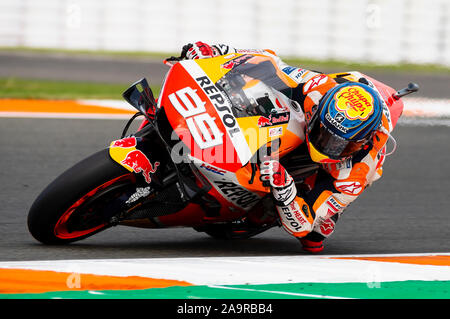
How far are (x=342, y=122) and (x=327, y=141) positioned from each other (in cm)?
14

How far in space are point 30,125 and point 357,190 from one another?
460 cm

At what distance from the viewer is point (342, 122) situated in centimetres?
396

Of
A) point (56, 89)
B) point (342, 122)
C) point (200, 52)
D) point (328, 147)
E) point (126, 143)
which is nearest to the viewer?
point (342, 122)

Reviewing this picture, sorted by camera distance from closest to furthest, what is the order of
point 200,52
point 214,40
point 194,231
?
point 200,52 → point 194,231 → point 214,40

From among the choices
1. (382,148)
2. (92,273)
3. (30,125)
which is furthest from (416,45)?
(92,273)

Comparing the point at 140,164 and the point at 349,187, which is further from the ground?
the point at 140,164

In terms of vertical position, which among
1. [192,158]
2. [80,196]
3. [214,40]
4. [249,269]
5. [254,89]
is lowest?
[214,40]

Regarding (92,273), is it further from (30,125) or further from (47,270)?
(30,125)

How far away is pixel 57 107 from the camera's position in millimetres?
9250

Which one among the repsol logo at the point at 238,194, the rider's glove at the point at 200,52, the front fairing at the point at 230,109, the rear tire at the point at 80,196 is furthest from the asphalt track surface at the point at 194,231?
the rider's glove at the point at 200,52

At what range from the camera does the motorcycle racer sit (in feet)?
13.2

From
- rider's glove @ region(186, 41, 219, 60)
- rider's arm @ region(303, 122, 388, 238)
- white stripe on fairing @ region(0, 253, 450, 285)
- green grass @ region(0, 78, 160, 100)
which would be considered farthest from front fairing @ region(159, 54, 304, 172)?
green grass @ region(0, 78, 160, 100)

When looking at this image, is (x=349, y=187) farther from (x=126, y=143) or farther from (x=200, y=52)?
(x=126, y=143)

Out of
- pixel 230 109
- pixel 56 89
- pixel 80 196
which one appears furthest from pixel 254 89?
pixel 56 89
